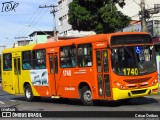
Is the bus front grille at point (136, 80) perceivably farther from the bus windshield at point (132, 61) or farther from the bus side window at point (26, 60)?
the bus side window at point (26, 60)

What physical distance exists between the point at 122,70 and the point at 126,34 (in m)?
1.42

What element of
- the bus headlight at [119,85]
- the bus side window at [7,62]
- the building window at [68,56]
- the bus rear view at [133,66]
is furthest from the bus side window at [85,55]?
the bus side window at [7,62]

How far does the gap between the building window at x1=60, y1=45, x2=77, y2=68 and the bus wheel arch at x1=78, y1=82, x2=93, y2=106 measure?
969mm

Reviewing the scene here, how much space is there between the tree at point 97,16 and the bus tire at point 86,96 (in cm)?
1621

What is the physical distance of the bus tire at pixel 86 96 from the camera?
57.0ft

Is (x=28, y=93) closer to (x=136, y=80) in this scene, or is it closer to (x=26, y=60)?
(x=26, y=60)

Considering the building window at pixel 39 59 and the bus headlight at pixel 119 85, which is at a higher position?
the building window at pixel 39 59

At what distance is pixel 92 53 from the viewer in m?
16.9

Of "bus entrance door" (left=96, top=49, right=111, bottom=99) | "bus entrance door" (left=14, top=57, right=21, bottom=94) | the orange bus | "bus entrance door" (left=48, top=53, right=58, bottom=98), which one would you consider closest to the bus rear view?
the orange bus

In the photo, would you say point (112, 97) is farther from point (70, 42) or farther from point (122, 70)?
point (70, 42)

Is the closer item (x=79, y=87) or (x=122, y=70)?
(x=122, y=70)

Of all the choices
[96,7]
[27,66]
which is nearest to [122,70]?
[27,66]

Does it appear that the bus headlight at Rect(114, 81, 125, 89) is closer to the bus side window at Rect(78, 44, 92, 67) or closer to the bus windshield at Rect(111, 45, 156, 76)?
the bus windshield at Rect(111, 45, 156, 76)

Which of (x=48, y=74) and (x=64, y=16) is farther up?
(x=64, y=16)
